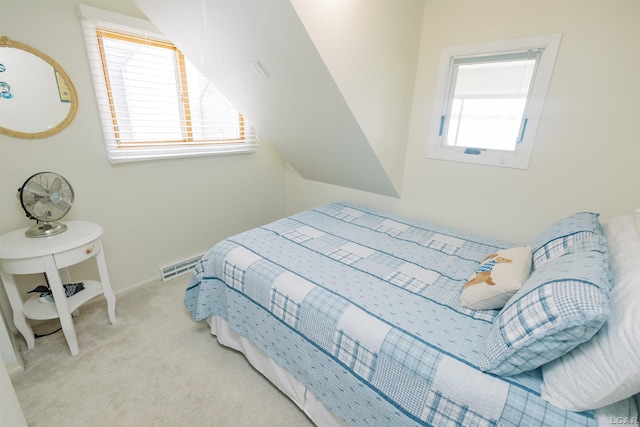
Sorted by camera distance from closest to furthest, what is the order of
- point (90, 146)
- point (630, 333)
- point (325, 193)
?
point (630, 333)
point (90, 146)
point (325, 193)

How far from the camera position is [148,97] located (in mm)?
2018

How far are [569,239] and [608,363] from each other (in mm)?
725

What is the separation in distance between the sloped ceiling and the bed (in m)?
0.74

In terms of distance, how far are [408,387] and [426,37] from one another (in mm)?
2255

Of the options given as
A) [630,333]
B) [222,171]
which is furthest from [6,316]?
[630,333]

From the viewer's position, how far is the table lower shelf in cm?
155

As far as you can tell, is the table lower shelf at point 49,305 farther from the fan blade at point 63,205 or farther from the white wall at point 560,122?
the white wall at point 560,122

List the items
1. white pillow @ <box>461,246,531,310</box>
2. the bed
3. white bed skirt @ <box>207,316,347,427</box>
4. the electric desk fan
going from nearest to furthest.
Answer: the bed → white pillow @ <box>461,246,531,310</box> → white bed skirt @ <box>207,316,347,427</box> → the electric desk fan

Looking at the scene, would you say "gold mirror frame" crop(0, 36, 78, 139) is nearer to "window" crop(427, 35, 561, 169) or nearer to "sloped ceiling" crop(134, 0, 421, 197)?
"sloped ceiling" crop(134, 0, 421, 197)

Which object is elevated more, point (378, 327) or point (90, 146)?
point (90, 146)

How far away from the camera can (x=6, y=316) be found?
164 cm

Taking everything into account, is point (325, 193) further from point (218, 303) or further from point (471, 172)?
point (218, 303)

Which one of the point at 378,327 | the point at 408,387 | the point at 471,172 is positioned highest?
the point at 471,172

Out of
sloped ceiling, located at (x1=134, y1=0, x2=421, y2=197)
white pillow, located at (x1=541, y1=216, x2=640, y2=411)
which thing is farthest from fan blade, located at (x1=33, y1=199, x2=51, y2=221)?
white pillow, located at (x1=541, y1=216, x2=640, y2=411)
